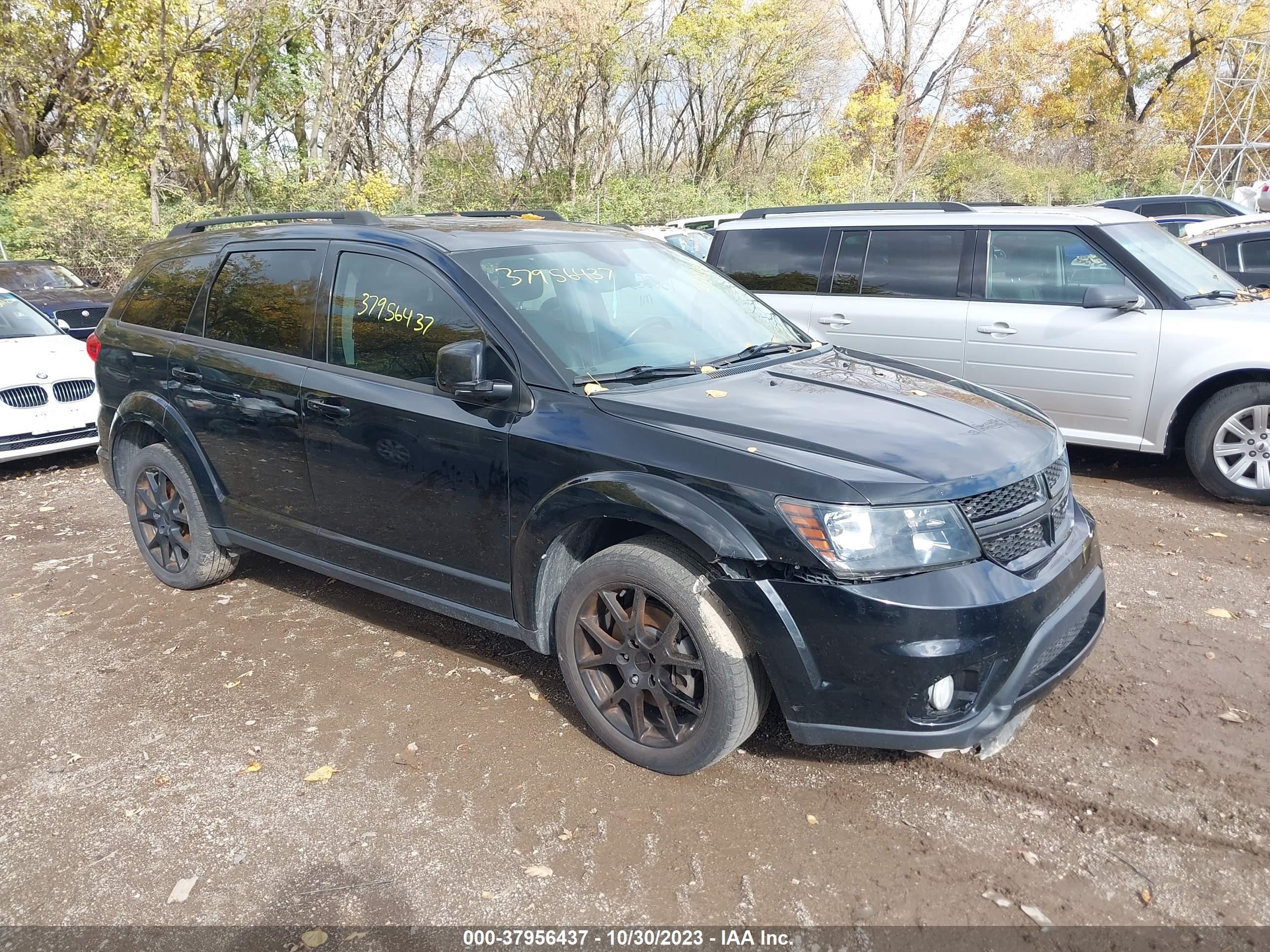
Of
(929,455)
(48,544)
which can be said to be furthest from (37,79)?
(929,455)

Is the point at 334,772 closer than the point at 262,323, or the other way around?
the point at 334,772

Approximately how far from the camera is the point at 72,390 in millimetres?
7855

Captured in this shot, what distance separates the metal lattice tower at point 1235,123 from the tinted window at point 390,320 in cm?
2777

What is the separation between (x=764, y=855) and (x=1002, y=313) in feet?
16.2

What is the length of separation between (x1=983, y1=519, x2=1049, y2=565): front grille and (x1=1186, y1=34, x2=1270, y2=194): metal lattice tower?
27.3m

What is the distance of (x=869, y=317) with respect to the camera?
7086 millimetres

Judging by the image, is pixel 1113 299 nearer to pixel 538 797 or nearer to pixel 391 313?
pixel 391 313

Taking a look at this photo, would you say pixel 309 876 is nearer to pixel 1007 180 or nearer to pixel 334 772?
pixel 334 772

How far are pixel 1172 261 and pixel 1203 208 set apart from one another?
44.5 feet

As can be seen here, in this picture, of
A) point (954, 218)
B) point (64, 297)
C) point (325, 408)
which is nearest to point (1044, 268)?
point (954, 218)

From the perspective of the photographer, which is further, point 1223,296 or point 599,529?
point 1223,296

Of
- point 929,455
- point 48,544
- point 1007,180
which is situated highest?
point 1007,180

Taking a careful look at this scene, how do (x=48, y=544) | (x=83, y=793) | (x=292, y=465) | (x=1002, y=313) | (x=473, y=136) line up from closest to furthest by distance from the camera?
(x=83, y=793) < (x=292, y=465) < (x=48, y=544) < (x=1002, y=313) < (x=473, y=136)

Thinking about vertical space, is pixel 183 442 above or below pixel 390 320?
below
